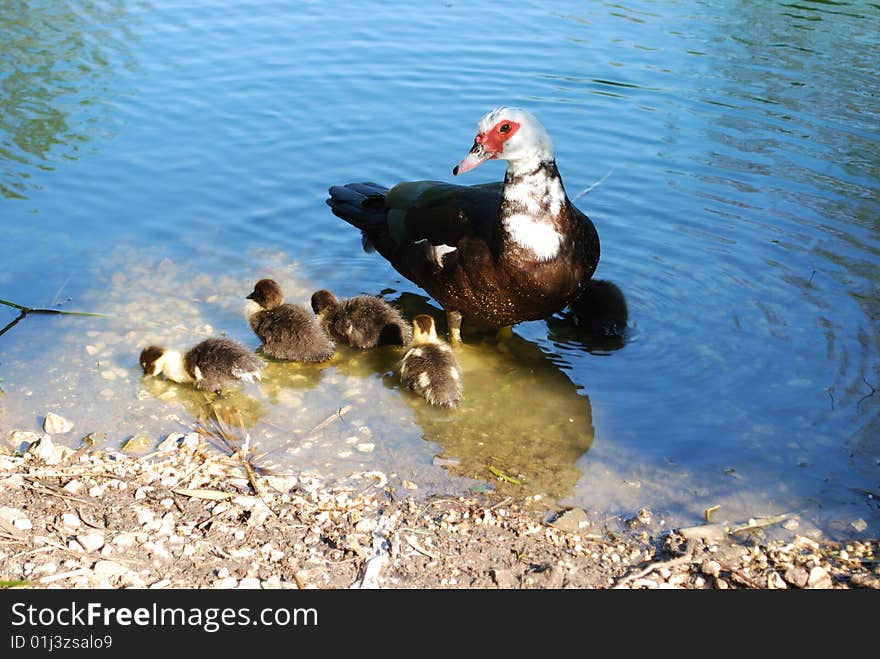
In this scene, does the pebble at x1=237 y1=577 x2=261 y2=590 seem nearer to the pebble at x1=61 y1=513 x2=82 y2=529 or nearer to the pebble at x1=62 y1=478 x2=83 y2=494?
the pebble at x1=61 y1=513 x2=82 y2=529

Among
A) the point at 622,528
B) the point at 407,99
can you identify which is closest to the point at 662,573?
the point at 622,528

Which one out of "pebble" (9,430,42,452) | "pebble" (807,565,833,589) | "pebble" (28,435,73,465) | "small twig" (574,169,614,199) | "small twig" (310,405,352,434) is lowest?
"small twig" (310,405,352,434)

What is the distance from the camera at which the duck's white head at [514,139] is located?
17.4ft

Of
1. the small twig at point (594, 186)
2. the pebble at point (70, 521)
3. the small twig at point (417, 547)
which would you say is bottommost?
the small twig at point (594, 186)

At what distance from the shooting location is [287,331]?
5699 millimetres

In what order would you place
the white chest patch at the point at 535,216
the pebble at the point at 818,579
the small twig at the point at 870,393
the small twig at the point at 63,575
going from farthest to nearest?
the white chest patch at the point at 535,216 < the small twig at the point at 870,393 < the pebble at the point at 818,579 < the small twig at the point at 63,575

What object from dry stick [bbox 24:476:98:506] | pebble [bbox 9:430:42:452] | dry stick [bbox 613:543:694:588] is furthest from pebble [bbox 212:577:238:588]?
pebble [bbox 9:430:42:452]

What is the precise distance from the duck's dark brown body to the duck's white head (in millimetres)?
146

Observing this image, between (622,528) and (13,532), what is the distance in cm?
254

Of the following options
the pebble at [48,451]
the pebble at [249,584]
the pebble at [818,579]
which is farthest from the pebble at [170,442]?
the pebble at [818,579]

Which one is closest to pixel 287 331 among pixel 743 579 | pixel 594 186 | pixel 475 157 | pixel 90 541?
pixel 475 157

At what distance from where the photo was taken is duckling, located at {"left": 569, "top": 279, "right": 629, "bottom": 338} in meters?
5.96

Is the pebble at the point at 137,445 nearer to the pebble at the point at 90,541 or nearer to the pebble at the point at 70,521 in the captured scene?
the pebble at the point at 70,521

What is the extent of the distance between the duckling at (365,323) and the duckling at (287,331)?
0.34 feet
